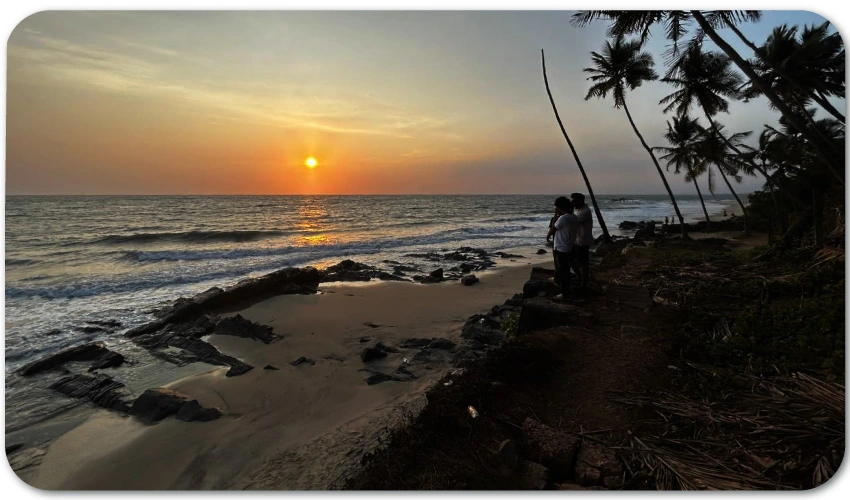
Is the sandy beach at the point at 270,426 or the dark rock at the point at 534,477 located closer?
the dark rock at the point at 534,477

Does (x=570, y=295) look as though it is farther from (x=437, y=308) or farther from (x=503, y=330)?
(x=437, y=308)

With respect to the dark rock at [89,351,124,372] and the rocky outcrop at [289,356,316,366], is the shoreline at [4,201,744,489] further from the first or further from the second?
the dark rock at [89,351,124,372]

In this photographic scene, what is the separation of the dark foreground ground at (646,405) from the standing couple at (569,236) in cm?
94

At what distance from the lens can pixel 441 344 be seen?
697cm

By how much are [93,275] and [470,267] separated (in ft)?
42.2

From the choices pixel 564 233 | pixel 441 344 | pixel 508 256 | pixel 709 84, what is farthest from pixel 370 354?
pixel 709 84

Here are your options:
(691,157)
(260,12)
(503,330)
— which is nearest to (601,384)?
(503,330)

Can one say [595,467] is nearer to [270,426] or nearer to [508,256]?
[270,426]

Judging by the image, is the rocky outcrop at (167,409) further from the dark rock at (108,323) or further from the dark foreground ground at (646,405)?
the dark rock at (108,323)

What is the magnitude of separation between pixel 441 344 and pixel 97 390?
494 cm

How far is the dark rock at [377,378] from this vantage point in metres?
5.59

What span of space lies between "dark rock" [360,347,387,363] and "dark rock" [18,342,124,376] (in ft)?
12.9

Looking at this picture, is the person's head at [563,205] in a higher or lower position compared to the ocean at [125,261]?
higher

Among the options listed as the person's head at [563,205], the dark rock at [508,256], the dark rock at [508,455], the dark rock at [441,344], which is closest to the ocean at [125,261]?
the dark rock at [508,256]
